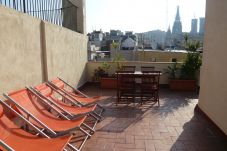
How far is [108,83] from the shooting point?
9266mm

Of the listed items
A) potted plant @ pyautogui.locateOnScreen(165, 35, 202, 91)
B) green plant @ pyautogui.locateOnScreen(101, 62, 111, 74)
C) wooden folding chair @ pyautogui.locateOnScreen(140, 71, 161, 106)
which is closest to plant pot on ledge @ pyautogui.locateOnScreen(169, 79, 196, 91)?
potted plant @ pyautogui.locateOnScreen(165, 35, 202, 91)

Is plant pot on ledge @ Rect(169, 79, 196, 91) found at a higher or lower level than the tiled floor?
higher

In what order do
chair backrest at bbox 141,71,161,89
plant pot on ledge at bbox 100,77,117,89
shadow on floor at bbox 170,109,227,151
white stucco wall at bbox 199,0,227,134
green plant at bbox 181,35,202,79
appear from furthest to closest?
plant pot on ledge at bbox 100,77,117,89
green plant at bbox 181,35,202,79
chair backrest at bbox 141,71,161,89
white stucco wall at bbox 199,0,227,134
shadow on floor at bbox 170,109,227,151

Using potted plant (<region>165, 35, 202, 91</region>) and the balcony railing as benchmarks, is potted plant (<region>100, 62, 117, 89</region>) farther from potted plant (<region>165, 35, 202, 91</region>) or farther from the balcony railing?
the balcony railing

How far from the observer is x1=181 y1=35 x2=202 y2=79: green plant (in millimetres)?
8930

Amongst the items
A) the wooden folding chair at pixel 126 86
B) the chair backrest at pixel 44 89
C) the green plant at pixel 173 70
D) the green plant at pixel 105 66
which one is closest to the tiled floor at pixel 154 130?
the wooden folding chair at pixel 126 86

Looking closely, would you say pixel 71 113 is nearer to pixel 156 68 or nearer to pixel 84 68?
pixel 84 68

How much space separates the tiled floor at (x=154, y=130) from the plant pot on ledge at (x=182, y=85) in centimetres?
194

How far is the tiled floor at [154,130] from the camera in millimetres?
4164

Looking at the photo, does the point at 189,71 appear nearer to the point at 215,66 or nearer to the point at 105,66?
the point at 105,66

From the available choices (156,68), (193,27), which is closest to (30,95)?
(156,68)

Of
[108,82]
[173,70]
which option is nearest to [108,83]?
[108,82]

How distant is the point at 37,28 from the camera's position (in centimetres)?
543

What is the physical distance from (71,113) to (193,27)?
1027 inches
